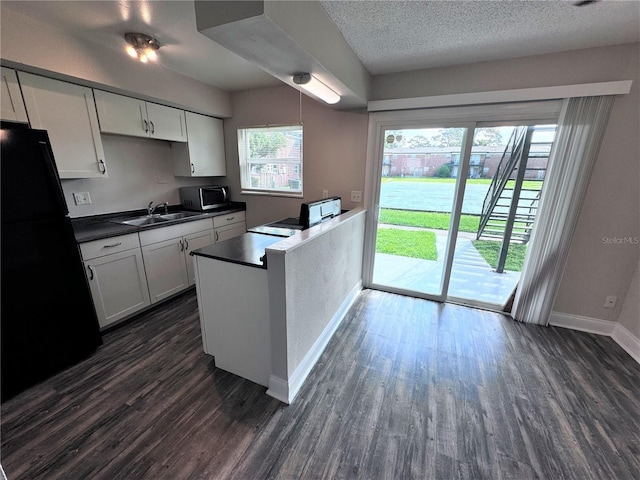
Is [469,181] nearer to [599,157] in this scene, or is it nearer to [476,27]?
[599,157]

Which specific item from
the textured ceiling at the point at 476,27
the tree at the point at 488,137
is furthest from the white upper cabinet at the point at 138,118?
the tree at the point at 488,137

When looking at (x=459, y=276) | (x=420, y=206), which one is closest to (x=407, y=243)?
(x=420, y=206)

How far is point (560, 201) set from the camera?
2.23 m

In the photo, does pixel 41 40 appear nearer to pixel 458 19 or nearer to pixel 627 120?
pixel 458 19

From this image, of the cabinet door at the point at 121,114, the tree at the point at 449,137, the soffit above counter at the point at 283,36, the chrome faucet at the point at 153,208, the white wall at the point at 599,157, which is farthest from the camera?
the chrome faucet at the point at 153,208

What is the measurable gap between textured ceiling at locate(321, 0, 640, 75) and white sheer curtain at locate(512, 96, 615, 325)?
0.49 m

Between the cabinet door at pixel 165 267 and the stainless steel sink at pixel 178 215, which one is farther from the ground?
the stainless steel sink at pixel 178 215

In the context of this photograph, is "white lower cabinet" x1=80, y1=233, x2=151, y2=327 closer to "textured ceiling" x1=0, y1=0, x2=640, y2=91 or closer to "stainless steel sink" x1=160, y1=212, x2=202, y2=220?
"stainless steel sink" x1=160, y1=212, x2=202, y2=220

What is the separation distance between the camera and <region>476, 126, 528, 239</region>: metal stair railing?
2402 mm

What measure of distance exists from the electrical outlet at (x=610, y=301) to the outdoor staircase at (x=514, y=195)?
0.80 meters

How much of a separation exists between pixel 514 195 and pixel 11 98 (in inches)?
166

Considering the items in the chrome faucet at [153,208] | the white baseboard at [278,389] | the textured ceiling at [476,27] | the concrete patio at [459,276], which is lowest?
the white baseboard at [278,389]

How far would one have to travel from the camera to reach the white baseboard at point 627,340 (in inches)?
81.3

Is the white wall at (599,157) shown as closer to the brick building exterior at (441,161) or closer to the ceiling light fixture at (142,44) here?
the brick building exterior at (441,161)
